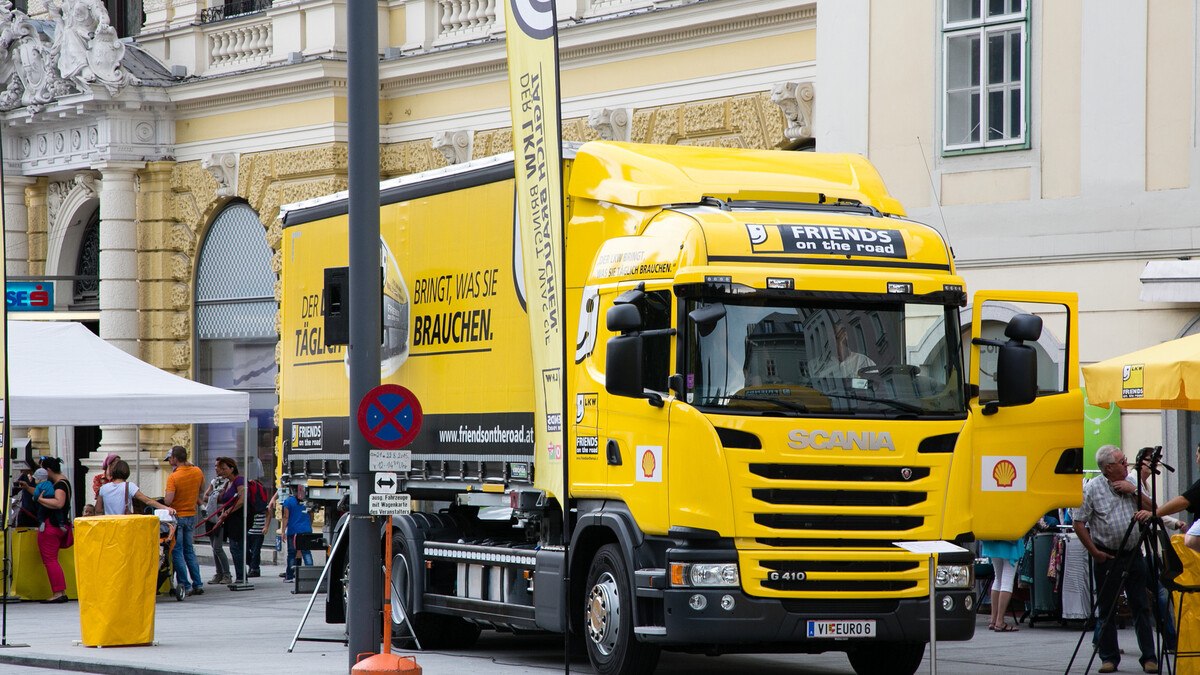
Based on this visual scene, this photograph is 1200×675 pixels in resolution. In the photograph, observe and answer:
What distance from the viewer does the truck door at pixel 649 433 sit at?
11.9m

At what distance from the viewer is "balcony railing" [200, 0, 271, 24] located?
28391 millimetres

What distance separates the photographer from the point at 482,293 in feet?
46.5

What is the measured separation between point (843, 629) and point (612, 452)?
1.86m

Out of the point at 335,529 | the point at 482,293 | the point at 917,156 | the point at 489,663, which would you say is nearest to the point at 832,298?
the point at 482,293

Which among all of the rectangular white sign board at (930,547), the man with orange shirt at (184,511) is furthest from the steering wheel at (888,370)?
the man with orange shirt at (184,511)

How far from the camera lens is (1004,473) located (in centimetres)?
1282

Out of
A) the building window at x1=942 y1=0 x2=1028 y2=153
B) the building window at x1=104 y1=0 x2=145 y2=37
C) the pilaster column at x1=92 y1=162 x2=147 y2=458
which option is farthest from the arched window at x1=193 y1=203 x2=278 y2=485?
the building window at x1=942 y1=0 x2=1028 y2=153

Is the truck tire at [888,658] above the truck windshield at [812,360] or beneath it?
beneath

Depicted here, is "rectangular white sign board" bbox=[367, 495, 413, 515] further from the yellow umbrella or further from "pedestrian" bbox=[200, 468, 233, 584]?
"pedestrian" bbox=[200, 468, 233, 584]

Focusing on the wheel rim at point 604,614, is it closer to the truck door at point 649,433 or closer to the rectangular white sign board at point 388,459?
the truck door at point 649,433

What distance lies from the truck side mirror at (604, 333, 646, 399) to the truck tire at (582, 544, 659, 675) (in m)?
1.16

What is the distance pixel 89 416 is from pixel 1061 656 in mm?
11470

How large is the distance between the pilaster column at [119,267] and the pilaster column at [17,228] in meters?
2.56

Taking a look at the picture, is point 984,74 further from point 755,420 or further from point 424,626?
point 755,420
